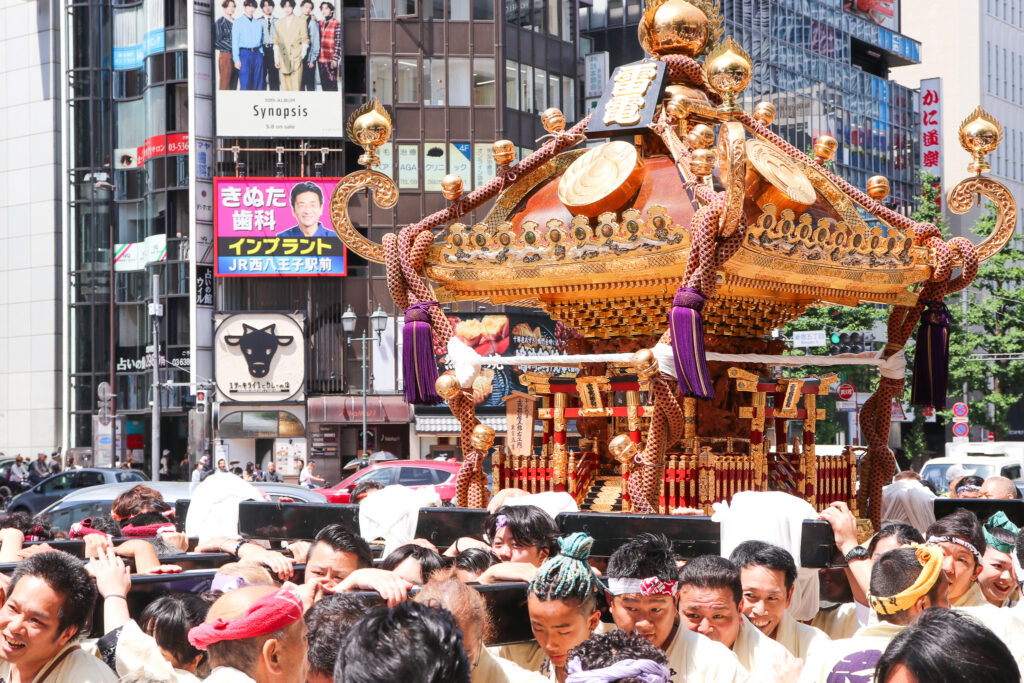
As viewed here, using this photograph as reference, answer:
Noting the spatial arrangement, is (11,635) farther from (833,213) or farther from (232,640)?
(833,213)

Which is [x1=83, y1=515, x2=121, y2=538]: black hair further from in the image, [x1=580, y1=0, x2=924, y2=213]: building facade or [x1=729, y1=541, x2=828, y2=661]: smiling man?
[x1=580, y1=0, x2=924, y2=213]: building facade

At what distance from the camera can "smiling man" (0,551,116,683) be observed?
4.51 meters

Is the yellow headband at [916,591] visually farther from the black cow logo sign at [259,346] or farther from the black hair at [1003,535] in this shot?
the black cow logo sign at [259,346]

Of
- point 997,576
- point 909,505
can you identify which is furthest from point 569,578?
point 909,505

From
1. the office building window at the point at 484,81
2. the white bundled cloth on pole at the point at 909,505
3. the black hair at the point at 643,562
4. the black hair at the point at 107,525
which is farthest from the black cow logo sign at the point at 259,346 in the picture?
the black hair at the point at 643,562

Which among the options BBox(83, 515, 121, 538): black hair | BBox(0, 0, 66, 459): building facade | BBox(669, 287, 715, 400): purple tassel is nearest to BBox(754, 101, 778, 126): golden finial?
BBox(669, 287, 715, 400): purple tassel

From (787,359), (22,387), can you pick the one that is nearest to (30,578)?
(787,359)

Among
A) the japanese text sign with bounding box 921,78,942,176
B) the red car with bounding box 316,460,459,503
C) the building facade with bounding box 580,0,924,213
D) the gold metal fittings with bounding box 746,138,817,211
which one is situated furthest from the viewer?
the japanese text sign with bounding box 921,78,942,176

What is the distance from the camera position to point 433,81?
41.9 meters

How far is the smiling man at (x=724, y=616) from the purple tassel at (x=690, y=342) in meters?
2.80

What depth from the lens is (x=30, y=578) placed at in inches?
181

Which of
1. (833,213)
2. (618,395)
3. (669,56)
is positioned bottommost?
(618,395)

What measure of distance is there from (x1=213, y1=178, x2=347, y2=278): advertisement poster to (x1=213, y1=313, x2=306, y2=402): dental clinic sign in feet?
4.92

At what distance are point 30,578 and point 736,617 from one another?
255 centimetres
